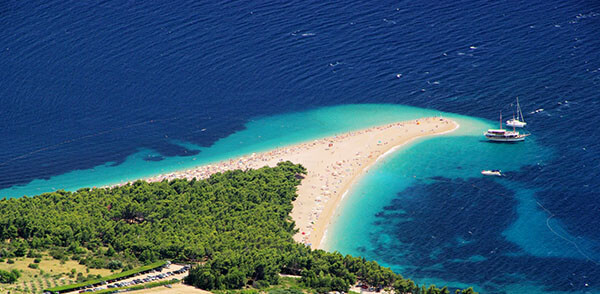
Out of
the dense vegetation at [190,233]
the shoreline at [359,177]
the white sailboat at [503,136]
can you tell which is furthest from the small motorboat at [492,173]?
the dense vegetation at [190,233]

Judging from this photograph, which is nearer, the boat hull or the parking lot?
the parking lot

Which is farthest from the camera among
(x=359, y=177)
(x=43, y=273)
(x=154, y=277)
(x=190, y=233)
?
(x=359, y=177)

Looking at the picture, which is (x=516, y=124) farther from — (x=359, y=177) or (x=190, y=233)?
(x=190, y=233)

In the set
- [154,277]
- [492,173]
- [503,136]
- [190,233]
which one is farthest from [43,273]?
[503,136]

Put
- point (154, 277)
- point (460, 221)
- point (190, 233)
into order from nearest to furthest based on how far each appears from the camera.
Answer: point (154, 277), point (190, 233), point (460, 221)

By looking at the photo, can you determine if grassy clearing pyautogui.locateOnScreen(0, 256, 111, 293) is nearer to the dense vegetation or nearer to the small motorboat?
the dense vegetation

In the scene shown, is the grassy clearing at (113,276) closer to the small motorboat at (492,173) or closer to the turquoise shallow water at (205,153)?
the turquoise shallow water at (205,153)

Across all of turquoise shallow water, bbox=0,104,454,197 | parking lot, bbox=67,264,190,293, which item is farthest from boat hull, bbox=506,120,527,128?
parking lot, bbox=67,264,190,293

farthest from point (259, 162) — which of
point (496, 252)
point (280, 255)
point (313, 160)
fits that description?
point (496, 252)
